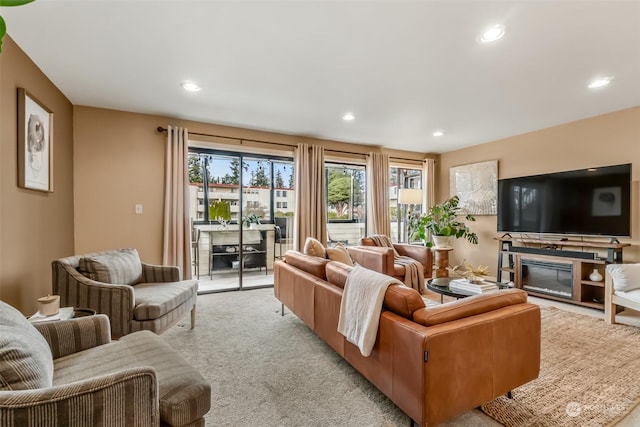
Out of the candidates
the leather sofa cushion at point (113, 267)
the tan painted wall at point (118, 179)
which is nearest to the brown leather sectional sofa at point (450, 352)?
the leather sofa cushion at point (113, 267)

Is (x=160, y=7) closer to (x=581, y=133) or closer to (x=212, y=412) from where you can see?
(x=212, y=412)

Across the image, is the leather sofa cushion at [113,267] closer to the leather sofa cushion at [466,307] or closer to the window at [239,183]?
the window at [239,183]

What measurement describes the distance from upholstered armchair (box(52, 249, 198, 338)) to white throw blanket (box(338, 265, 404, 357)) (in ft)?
4.64

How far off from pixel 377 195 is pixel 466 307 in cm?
380

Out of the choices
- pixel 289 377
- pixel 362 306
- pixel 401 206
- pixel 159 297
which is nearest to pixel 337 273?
pixel 362 306

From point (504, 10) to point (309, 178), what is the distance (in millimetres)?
3235

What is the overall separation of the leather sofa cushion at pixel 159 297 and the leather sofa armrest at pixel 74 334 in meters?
0.59

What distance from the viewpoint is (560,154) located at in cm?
416

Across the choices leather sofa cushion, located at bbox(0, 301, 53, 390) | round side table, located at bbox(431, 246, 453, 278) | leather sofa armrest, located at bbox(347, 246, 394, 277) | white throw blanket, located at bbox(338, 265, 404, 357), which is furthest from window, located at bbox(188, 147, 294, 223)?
leather sofa cushion, located at bbox(0, 301, 53, 390)

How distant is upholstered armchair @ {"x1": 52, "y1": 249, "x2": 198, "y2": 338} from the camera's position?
218 centimetres

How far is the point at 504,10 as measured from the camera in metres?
1.84

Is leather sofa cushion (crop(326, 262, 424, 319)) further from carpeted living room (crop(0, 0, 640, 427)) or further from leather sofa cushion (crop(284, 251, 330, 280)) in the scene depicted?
leather sofa cushion (crop(284, 251, 330, 280))

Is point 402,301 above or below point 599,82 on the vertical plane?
below

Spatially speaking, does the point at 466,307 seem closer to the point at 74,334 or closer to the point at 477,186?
the point at 74,334
